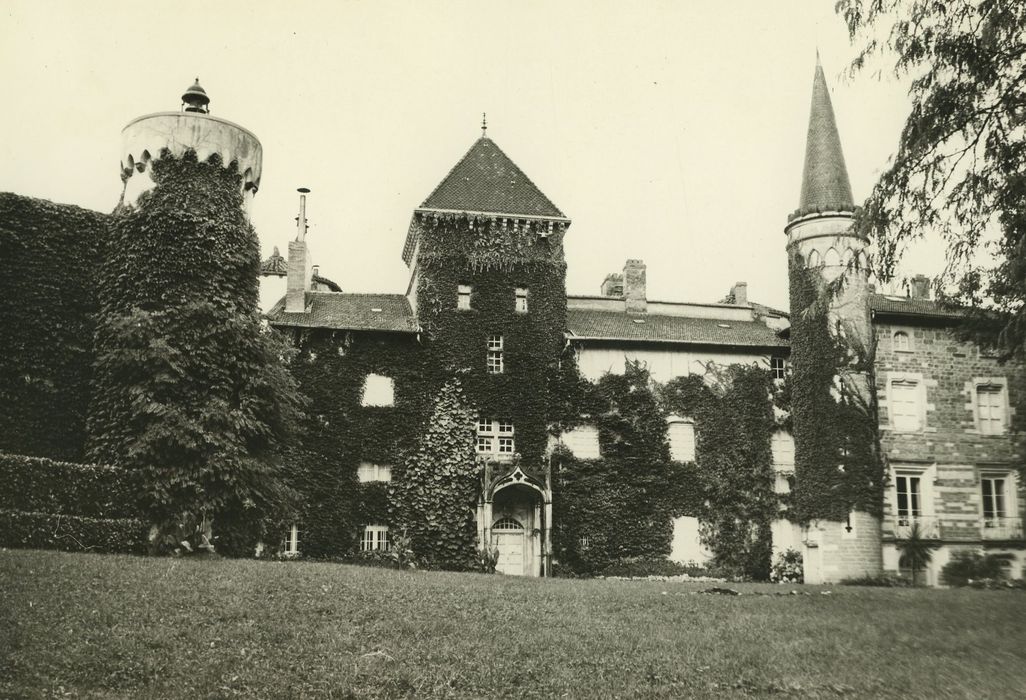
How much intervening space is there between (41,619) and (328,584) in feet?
18.3

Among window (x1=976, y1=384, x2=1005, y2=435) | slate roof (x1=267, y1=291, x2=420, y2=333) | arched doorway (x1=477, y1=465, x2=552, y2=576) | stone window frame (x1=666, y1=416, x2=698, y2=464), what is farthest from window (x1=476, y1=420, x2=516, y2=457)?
window (x1=976, y1=384, x2=1005, y2=435)

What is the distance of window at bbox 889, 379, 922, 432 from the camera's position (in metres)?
32.7

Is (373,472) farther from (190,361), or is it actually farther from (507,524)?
(190,361)

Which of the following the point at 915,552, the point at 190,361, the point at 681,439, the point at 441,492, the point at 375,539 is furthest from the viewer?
the point at 681,439

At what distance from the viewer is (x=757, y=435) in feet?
112

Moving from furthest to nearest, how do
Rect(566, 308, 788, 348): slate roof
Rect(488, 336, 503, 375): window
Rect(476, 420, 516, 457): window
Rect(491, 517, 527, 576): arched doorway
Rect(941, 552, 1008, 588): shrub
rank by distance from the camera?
1. Rect(566, 308, 788, 348): slate roof
2. Rect(488, 336, 503, 375): window
3. Rect(476, 420, 516, 457): window
4. Rect(491, 517, 527, 576): arched doorway
5. Rect(941, 552, 1008, 588): shrub

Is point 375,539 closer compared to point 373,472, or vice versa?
point 375,539

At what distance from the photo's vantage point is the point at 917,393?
33031mm

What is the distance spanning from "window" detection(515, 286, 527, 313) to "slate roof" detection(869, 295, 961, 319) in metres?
11.9

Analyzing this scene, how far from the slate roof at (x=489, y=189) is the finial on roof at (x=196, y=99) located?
9061mm

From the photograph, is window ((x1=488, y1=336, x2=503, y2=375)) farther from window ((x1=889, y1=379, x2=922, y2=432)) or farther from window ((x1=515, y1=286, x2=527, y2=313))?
window ((x1=889, y1=379, x2=922, y2=432))

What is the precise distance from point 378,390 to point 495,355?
14.1 feet

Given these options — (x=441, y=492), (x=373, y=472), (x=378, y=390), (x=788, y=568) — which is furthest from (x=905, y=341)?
(x=373, y=472)

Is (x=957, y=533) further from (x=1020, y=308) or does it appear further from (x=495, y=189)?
(x=495, y=189)
